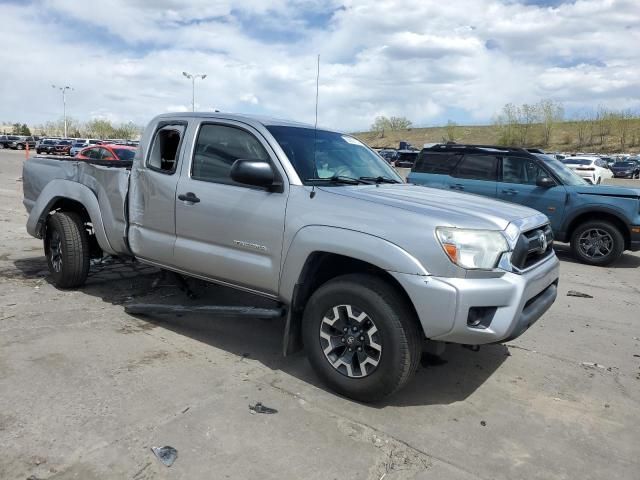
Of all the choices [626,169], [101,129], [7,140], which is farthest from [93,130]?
[626,169]

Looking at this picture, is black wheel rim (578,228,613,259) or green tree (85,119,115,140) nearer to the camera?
black wheel rim (578,228,613,259)

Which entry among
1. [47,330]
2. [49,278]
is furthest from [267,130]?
[49,278]

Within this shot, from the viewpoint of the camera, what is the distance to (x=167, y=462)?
2.86 meters

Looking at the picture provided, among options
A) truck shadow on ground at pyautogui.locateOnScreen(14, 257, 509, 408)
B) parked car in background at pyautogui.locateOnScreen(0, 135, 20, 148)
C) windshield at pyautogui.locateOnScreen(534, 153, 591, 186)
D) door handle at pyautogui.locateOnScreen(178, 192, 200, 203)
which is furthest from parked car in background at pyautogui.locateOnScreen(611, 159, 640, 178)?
parked car in background at pyautogui.locateOnScreen(0, 135, 20, 148)

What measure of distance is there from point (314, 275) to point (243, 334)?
1407mm

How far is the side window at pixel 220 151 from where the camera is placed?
4.23m

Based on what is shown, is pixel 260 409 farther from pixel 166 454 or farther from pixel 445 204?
pixel 445 204

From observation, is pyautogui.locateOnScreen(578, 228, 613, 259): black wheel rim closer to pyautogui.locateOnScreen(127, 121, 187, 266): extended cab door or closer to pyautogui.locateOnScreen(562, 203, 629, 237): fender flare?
pyautogui.locateOnScreen(562, 203, 629, 237): fender flare

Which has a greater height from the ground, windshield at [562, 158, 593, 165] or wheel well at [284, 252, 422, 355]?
windshield at [562, 158, 593, 165]

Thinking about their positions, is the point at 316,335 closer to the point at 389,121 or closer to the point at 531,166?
the point at 531,166

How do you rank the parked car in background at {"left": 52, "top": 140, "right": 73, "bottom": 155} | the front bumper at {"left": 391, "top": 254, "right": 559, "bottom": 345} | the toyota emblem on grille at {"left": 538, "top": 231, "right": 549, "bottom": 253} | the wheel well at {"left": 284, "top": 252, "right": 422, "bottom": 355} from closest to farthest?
the front bumper at {"left": 391, "top": 254, "right": 559, "bottom": 345}, the wheel well at {"left": 284, "top": 252, "right": 422, "bottom": 355}, the toyota emblem on grille at {"left": 538, "top": 231, "right": 549, "bottom": 253}, the parked car in background at {"left": 52, "top": 140, "right": 73, "bottom": 155}

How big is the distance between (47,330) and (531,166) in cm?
811

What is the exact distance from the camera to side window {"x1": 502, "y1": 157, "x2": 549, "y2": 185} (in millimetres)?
9494

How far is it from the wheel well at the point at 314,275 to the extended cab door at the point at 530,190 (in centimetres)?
654
